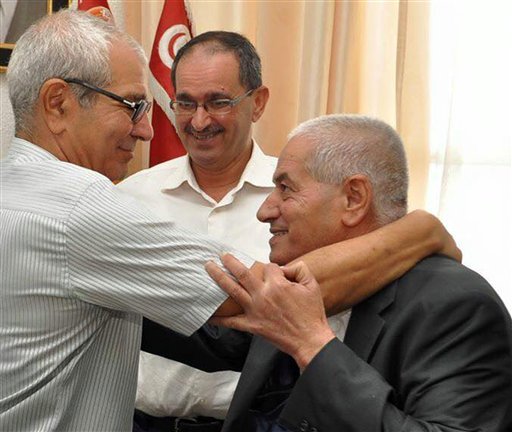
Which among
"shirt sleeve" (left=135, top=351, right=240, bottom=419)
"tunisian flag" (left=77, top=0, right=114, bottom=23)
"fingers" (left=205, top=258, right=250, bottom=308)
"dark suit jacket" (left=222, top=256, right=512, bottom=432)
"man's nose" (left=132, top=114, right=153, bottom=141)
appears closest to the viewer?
"dark suit jacket" (left=222, top=256, right=512, bottom=432)

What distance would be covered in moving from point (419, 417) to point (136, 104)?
0.95m

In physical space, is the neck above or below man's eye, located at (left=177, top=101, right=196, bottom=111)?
below

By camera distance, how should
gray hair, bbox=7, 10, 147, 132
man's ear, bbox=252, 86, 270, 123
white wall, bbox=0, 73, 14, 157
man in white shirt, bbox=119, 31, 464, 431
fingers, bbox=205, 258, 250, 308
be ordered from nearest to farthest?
fingers, bbox=205, 258, 250, 308
gray hair, bbox=7, 10, 147, 132
man in white shirt, bbox=119, 31, 464, 431
man's ear, bbox=252, 86, 270, 123
white wall, bbox=0, 73, 14, 157

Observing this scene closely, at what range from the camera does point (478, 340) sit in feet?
6.21

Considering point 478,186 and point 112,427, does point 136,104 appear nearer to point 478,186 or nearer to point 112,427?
point 112,427

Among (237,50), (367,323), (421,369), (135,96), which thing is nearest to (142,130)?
(135,96)

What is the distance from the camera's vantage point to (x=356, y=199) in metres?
2.23

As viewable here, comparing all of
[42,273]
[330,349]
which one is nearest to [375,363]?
[330,349]

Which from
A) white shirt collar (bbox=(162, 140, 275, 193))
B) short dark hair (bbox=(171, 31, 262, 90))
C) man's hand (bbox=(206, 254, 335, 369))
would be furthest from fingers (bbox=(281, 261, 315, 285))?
short dark hair (bbox=(171, 31, 262, 90))

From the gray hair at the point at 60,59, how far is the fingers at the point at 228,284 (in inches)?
18.8

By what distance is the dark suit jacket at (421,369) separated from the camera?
1813 mm

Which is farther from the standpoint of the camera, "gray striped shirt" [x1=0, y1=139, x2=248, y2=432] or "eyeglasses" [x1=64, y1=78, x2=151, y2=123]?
"eyeglasses" [x1=64, y1=78, x2=151, y2=123]

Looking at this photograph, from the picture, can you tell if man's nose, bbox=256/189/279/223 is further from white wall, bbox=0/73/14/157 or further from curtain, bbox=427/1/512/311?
curtain, bbox=427/1/512/311

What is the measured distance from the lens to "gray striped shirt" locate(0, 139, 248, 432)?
72.7 inches
